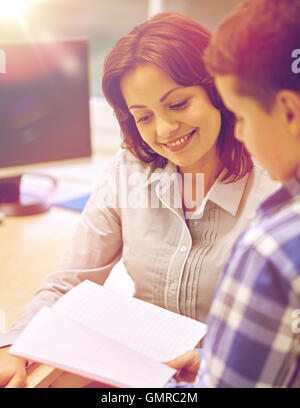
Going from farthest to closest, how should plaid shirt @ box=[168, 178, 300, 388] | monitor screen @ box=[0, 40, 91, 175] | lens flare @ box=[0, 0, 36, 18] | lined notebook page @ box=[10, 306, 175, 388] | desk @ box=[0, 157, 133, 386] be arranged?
lens flare @ box=[0, 0, 36, 18] < monitor screen @ box=[0, 40, 91, 175] < desk @ box=[0, 157, 133, 386] < lined notebook page @ box=[10, 306, 175, 388] < plaid shirt @ box=[168, 178, 300, 388]

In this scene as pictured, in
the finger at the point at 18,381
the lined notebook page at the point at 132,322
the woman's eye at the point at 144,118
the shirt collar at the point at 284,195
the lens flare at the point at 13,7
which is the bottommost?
the finger at the point at 18,381

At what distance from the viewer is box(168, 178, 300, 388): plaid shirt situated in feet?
1.56

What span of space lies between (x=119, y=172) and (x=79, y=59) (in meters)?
0.65

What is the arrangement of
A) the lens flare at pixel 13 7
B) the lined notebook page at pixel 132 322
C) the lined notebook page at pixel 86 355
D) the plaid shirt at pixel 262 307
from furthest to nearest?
1. the lens flare at pixel 13 7
2. the lined notebook page at pixel 132 322
3. the lined notebook page at pixel 86 355
4. the plaid shirt at pixel 262 307

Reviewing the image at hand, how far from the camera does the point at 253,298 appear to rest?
1.61 feet

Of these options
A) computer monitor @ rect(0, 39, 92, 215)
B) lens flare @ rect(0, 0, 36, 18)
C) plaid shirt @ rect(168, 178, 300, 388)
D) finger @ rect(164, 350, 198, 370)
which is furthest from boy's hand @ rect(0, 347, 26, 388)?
lens flare @ rect(0, 0, 36, 18)

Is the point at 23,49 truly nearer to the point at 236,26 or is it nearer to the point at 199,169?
the point at 199,169

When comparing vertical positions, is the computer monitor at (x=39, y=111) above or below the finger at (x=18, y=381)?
above

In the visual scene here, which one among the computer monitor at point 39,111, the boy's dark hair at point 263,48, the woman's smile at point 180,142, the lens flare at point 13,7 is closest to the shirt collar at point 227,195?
the woman's smile at point 180,142

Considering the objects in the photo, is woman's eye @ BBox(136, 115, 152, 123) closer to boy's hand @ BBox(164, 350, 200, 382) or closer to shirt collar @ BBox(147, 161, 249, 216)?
shirt collar @ BBox(147, 161, 249, 216)

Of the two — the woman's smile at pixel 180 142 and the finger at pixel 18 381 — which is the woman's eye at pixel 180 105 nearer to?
the woman's smile at pixel 180 142

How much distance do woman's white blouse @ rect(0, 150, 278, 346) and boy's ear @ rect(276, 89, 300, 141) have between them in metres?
0.51

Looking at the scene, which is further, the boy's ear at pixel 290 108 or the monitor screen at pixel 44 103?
the monitor screen at pixel 44 103

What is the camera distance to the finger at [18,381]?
0.79 meters
